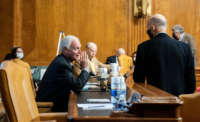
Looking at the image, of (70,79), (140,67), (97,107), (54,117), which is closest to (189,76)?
(140,67)

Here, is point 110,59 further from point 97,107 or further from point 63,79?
point 97,107

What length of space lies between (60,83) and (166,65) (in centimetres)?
109

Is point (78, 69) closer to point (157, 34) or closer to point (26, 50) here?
point (157, 34)

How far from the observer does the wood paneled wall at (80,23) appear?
10.2m

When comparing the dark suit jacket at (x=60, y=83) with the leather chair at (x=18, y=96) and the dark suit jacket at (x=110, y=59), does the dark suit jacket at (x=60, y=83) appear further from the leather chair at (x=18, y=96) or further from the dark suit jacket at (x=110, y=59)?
the dark suit jacket at (x=110, y=59)

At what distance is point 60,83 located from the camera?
10.8ft

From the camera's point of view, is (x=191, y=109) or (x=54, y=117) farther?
(x=54, y=117)

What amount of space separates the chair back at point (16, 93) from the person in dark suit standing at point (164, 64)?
1.32 metres

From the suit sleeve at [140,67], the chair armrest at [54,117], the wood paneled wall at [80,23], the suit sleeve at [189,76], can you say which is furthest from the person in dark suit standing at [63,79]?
the wood paneled wall at [80,23]

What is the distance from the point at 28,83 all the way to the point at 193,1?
8.55 metres

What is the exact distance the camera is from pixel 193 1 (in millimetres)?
10281

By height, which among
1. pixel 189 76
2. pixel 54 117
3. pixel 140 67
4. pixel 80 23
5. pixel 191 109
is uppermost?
pixel 80 23

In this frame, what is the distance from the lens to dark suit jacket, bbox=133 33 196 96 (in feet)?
11.2

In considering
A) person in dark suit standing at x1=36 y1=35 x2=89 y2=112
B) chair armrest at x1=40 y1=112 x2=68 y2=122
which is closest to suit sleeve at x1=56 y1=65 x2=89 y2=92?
person in dark suit standing at x1=36 y1=35 x2=89 y2=112
